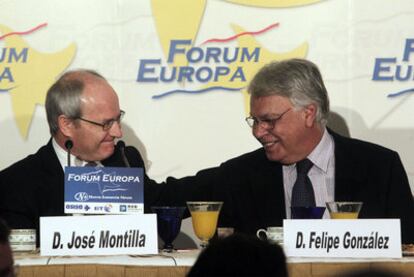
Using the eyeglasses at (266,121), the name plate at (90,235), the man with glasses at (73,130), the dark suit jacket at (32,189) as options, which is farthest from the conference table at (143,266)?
the eyeglasses at (266,121)

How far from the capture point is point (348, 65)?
4328mm

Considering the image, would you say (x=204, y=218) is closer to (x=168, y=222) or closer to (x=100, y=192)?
(x=168, y=222)

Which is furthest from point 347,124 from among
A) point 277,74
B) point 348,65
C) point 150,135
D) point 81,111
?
point 81,111

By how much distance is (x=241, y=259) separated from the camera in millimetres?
1717

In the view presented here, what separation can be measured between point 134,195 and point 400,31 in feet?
4.82

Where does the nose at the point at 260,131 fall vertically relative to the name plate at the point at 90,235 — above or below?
above

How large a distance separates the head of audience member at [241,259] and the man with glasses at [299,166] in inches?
83.1

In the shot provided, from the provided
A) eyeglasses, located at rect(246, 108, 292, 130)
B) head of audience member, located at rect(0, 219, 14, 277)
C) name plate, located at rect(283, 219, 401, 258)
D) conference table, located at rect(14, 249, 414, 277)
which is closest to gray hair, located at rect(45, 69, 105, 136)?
eyeglasses, located at rect(246, 108, 292, 130)

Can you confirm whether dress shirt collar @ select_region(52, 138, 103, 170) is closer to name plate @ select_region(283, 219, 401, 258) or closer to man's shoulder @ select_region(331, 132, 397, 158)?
man's shoulder @ select_region(331, 132, 397, 158)

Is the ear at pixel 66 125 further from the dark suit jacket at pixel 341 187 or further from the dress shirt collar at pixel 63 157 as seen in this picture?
the dark suit jacket at pixel 341 187

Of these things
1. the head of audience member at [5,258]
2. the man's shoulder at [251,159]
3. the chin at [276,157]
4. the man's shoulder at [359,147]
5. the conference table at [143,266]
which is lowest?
the conference table at [143,266]

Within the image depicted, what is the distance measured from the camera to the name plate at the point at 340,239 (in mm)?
3061

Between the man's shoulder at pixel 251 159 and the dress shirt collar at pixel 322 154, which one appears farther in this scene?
the man's shoulder at pixel 251 159

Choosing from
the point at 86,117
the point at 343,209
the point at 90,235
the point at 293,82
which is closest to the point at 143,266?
the point at 90,235
